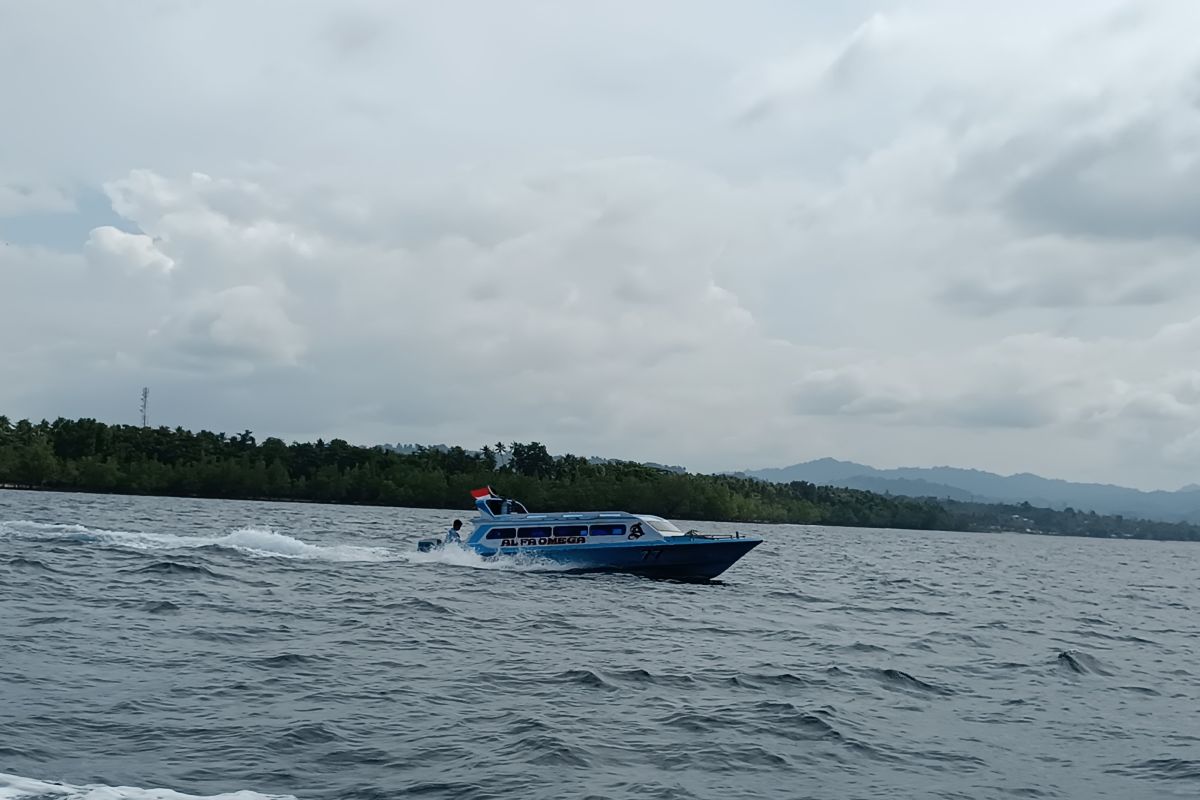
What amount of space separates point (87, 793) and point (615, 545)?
35861 millimetres

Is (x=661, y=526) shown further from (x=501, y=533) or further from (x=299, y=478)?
(x=299, y=478)

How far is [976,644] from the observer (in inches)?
1257

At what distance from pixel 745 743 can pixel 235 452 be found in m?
194

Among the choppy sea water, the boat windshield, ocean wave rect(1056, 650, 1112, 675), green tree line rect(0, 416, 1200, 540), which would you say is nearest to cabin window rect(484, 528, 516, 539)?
the boat windshield

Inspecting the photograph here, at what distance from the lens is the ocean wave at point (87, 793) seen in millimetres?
13297

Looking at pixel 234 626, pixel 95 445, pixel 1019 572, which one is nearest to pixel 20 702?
pixel 234 626

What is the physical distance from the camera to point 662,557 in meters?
48.2

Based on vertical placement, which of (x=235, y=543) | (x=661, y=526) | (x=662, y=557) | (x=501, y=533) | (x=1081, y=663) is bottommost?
(x=1081, y=663)

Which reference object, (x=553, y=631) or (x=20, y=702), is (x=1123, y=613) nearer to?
(x=553, y=631)

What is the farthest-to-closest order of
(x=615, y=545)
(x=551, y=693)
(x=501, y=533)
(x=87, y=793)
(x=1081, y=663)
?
(x=501, y=533) → (x=615, y=545) → (x=1081, y=663) → (x=551, y=693) → (x=87, y=793)

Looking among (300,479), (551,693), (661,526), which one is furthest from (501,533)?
(300,479)

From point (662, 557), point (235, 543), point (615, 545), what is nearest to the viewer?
point (662, 557)

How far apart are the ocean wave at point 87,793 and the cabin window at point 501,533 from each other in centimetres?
3726

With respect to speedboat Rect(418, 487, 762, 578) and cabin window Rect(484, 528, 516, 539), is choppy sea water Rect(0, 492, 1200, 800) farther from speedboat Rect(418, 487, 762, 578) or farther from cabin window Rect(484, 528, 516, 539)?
cabin window Rect(484, 528, 516, 539)
